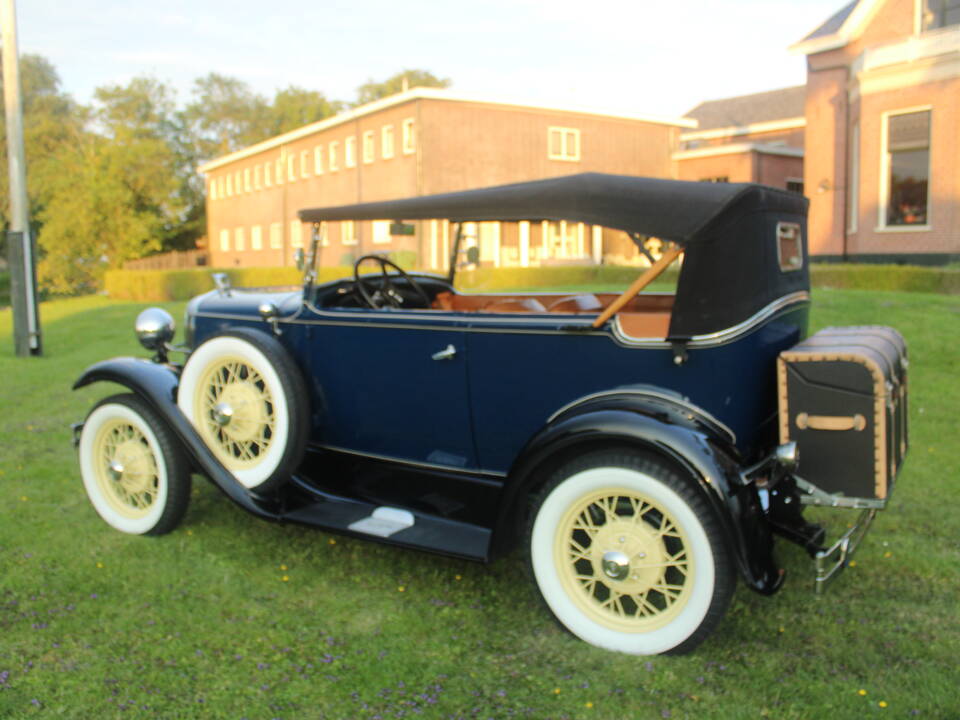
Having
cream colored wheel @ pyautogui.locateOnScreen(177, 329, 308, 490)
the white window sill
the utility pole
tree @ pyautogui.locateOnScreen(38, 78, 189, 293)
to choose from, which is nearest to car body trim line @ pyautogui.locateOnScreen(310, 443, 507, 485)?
cream colored wheel @ pyautogui.locateOnScreen(177, 329, 308, 490)

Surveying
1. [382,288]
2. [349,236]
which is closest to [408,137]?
[349,236]

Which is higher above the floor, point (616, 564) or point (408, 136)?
point (408, 136)

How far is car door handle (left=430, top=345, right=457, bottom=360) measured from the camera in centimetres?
356

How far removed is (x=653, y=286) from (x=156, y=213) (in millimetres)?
39276

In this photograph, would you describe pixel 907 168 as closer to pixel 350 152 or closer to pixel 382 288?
pixel 382 288

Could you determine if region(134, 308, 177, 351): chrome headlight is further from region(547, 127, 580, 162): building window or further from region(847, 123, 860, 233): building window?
region(547, 127, 580, 162): building window

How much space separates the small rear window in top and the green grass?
1.42 metres

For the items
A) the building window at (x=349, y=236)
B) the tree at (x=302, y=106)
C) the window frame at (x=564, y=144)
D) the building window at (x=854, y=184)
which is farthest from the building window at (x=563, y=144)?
the tree at (x=302, y=106)

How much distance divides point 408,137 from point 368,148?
3033mm

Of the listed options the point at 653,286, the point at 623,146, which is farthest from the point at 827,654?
the point at 623,146

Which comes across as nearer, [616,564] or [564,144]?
[616,564]

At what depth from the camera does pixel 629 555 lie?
3020 mm

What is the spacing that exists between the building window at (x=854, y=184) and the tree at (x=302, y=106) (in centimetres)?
4181

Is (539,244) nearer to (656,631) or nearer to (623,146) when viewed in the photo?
(656,631)
